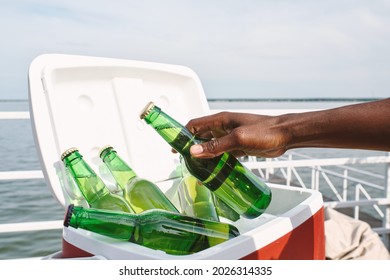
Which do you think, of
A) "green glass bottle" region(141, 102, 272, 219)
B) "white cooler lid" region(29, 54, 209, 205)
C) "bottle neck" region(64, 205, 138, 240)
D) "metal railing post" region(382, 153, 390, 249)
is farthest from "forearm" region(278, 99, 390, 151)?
"metal railing post" region(382, 153, 390, 249)

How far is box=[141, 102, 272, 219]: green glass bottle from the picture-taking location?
2.68 feet

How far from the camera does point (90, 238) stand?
2.28 ft

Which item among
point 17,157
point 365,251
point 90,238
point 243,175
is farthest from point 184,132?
point 17,157

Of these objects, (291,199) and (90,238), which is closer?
(90,238)

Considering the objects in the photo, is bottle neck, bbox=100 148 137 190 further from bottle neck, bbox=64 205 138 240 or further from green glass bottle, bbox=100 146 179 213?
bottle neck, bbox=64 205 138 240

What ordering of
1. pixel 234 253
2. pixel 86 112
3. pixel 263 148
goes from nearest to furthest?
pixel 234 253 → pixel 263 148 → pixel 86 112

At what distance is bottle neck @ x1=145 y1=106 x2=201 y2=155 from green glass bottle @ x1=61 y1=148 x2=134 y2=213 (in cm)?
16

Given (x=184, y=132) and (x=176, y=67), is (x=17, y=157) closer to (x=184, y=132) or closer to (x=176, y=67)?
(x=176, y=67)

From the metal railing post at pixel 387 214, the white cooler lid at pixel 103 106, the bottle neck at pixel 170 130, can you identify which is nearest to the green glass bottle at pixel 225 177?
the bottle neck at pixel 170 130

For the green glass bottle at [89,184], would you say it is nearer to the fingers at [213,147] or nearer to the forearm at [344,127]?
the fingers at [213,147]

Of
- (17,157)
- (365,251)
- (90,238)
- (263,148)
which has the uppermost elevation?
(263,148)

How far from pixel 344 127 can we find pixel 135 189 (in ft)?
1.48

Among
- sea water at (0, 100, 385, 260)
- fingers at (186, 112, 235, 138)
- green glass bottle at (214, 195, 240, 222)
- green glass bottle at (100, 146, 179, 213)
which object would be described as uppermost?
fingers at (186, 112, 235, 138)

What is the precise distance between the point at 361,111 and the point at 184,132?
14.1 inches
